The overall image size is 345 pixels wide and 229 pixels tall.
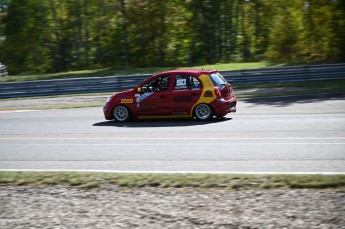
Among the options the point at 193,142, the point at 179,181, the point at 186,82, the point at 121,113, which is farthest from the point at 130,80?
the point at 179,181

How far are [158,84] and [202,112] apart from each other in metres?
1.67

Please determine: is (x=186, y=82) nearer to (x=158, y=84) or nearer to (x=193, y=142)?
(x=158, y=84)

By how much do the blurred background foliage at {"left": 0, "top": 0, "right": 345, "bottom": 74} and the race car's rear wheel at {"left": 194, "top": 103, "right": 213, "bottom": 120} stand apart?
21.3 meters

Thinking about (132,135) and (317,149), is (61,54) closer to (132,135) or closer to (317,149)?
(132,135)

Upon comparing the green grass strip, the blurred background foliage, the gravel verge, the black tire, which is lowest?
the gravel verge

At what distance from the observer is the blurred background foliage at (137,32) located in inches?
1492

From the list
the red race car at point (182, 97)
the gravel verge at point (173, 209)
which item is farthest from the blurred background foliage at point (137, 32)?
the gravel verge at point (173, 209)

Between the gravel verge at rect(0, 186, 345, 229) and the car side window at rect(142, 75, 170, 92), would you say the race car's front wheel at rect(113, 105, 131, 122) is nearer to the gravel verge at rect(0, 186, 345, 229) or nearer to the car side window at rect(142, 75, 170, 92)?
the car side window at rect(142, 75, 170, 92)

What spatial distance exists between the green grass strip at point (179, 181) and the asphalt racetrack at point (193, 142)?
778 millimetres

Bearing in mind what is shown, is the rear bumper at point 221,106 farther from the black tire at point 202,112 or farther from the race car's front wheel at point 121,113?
the race car's front wheel at point 121,113

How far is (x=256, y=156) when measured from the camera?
9.93 m

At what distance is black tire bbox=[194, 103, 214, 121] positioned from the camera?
50.5 ft

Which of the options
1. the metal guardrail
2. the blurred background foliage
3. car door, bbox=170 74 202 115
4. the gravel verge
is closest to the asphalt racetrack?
car door, bbox=170 74 202 115

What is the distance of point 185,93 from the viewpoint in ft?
50.8
